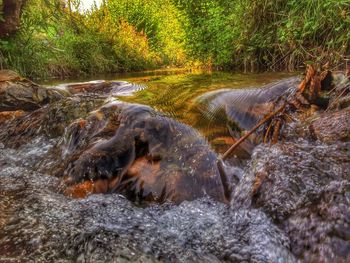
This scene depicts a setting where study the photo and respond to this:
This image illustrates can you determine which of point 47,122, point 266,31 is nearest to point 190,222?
point 47,122

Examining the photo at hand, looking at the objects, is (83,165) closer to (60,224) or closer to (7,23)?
(60,224)

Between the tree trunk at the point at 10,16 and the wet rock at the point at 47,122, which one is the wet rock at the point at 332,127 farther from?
the tree trunk at the point at 10,16

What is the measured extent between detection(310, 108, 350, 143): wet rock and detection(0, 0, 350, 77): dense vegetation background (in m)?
1.10

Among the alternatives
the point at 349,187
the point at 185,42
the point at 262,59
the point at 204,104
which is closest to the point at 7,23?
the point at 185,42

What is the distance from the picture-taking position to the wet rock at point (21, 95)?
4.11 meters

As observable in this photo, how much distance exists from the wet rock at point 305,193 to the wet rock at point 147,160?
23 cm

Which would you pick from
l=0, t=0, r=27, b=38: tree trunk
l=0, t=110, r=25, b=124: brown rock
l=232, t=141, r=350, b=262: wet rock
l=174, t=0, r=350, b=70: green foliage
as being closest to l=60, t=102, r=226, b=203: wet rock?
l=232, t=141, r=350, b=262: wet rock

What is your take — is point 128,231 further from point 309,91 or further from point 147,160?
point 309,91

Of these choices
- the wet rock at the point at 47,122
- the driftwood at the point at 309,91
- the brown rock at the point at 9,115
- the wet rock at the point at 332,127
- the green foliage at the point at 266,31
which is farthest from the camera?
the green foliage at the point at 266,31

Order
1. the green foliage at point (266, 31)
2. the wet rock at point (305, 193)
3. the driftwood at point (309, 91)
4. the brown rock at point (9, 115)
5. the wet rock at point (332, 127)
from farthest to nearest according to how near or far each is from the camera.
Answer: the green foliage at point (266, 31) → the brown rock at point (9, 115) → the driftwood at point (309, 91) → the wet rock at point (332, 127) → the wet rock at point (305, 193)

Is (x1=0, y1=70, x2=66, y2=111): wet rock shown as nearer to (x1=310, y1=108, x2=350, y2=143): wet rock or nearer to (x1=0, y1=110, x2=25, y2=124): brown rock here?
(x1=0, y1=110, x2=25, y2=124): brown rock

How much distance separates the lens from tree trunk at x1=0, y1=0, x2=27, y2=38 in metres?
5.68

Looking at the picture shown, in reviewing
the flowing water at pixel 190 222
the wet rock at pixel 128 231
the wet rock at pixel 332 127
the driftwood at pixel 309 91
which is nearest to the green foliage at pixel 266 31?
the driftwood at pixel 309 91

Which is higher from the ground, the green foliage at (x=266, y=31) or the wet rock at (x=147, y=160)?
the green foliage at (x=266, y=31)
